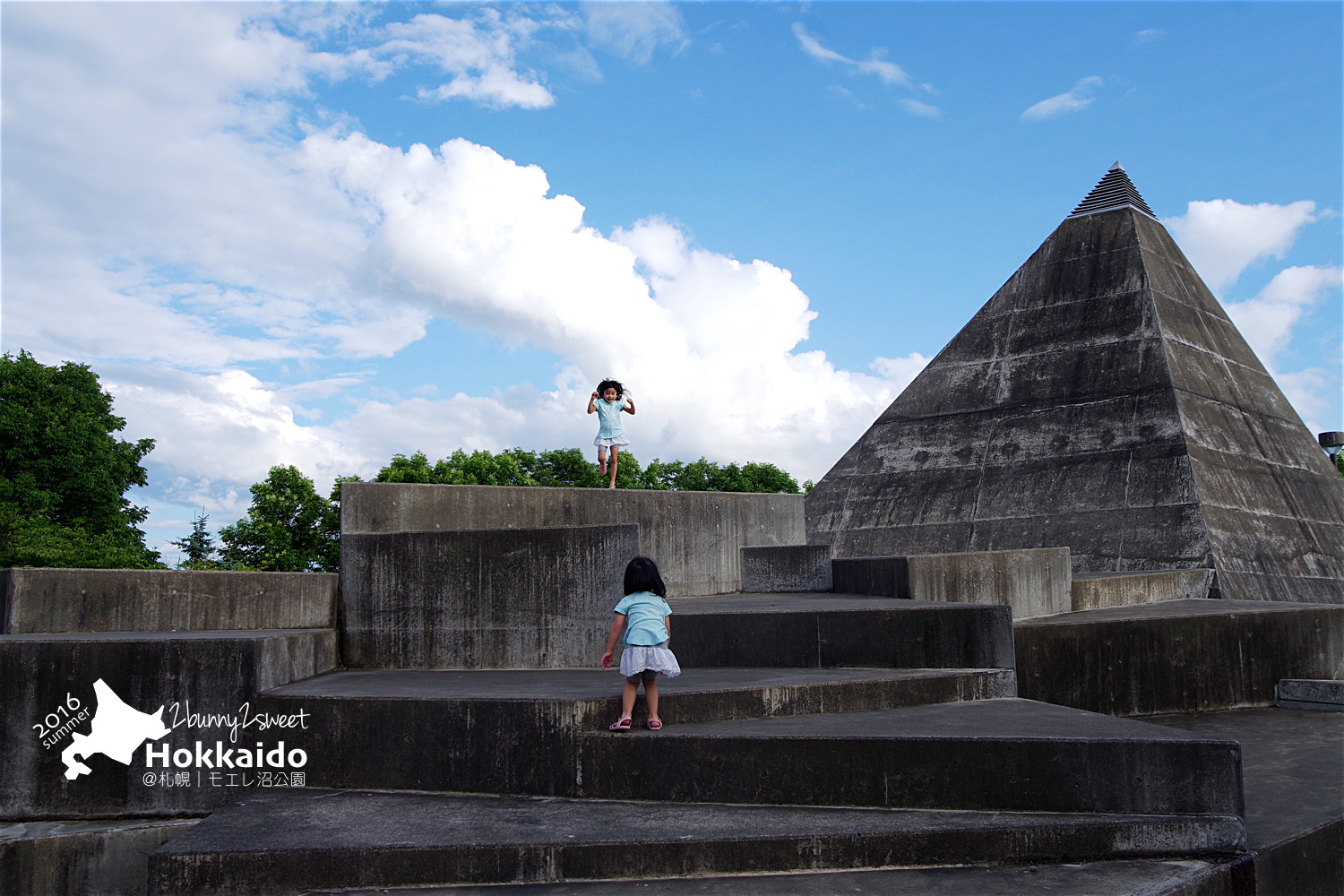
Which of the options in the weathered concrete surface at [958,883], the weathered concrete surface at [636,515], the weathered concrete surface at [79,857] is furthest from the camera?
the weathered concrete surface at [636,515]

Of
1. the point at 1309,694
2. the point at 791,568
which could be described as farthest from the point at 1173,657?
the point at 791,568

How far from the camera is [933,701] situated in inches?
231

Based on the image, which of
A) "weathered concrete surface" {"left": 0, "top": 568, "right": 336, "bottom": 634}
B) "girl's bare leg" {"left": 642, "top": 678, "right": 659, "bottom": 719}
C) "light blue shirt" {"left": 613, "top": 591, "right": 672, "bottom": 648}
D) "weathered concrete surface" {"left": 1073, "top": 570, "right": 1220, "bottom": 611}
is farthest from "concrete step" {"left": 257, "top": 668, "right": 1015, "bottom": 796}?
"weathered concrete surface" {"left": 1073, "top": 570, "right": 1220, "bottom": 611}

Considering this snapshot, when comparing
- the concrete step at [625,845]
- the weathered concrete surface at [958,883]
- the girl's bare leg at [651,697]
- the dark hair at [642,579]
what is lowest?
the weathered concrete surface at [958,883]

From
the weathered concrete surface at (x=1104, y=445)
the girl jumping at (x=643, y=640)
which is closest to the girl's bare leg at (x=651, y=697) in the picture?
the girl jumping at (x=643, y=640)

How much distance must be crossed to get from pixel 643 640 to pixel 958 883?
1.88 metres

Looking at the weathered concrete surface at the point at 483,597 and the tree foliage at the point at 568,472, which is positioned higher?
the tree foliage at the point at 568,472

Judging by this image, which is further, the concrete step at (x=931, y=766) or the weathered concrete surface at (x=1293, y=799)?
the weathered concrete surface at (x=1293, y=799)

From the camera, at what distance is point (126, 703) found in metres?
5.22

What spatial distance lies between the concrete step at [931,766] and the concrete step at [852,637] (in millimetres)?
1170

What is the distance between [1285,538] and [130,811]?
18582 mm

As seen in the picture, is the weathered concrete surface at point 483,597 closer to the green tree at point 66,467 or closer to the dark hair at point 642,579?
the dark hair at point 642,579

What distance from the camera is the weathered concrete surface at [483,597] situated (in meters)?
6.49

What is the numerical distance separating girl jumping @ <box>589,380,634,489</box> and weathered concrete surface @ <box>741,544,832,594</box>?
6.39 feet
